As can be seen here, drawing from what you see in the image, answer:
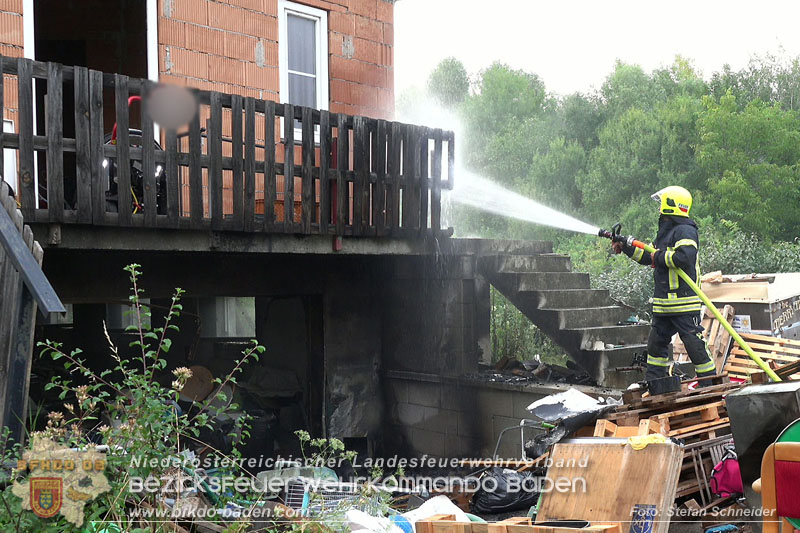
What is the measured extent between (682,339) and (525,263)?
2.51m

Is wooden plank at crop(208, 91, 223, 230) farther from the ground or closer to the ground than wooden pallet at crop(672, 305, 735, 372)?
farther from the ground

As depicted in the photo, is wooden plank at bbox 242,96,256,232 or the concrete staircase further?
the concrete staircase

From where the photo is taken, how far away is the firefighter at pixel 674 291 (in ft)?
24.7

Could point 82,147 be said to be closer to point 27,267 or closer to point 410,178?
point 27,267

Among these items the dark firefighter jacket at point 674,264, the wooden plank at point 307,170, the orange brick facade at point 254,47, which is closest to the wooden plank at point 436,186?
the orange brick facade at point 254,47

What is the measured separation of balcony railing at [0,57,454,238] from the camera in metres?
6.13

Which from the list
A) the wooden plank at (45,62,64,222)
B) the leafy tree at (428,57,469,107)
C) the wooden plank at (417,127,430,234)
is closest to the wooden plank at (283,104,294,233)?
the wooden plank at (417,127,430,234)

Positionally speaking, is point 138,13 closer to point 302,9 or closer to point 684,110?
point 302,9

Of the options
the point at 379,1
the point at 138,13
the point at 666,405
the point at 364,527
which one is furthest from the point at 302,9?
the point at 364,527

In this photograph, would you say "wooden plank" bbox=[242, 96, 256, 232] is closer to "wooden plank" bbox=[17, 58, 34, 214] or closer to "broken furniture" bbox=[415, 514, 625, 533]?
"wooden plank" bbox=[17, 58, 34, 214]

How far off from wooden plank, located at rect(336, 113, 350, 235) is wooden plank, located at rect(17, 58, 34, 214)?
300 centimetres

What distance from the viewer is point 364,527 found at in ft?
14.8

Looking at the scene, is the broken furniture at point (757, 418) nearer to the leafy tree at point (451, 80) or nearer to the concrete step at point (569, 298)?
the concrete step at point (569, 298)

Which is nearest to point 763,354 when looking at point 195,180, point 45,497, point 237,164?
point 237,164
